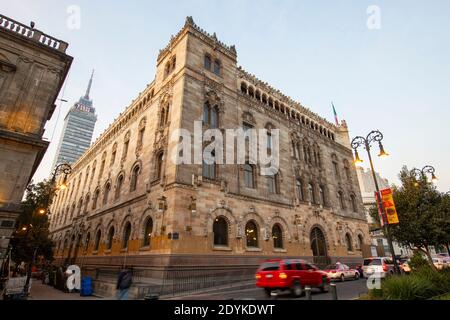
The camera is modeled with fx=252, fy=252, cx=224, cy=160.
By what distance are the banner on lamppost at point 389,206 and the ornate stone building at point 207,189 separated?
1054cm

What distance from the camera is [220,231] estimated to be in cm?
2025

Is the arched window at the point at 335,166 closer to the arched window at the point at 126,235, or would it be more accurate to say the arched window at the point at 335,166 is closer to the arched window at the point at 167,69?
the arched window at the point at 167,69

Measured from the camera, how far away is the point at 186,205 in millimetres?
18484

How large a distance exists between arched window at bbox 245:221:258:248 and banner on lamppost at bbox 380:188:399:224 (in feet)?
35.5

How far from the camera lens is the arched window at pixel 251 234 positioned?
21.7 metres

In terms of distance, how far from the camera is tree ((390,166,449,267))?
1955 cm

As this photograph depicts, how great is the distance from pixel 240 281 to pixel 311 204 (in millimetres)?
13564

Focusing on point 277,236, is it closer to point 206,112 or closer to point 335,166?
point 206,112

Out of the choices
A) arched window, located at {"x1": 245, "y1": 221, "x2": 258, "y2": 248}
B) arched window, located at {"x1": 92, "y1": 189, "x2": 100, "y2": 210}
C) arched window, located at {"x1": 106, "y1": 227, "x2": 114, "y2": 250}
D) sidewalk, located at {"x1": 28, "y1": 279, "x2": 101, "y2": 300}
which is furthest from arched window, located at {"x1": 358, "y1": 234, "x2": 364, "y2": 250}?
arched window, located at {"x1": 92, "y1": 189, "x2": 100, "y2": 210}

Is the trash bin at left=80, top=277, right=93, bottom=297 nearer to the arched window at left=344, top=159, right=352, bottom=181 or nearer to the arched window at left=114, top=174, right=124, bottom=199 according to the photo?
the arched window at left=114, top=174, right=124, bottom=199

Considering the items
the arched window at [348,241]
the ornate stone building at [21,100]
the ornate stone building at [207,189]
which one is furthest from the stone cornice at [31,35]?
the arched window at [348,241]

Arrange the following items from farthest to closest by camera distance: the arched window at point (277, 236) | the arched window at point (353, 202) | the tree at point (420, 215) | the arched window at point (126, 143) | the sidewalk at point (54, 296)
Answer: the arched window at point (353, 202) < the arched window at point (126, 143) < the arched window at point (277, 236) < the tree at point (420, 215) < the sidewalk at point (54, 296)
